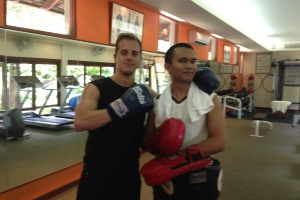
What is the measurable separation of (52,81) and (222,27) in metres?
4.51

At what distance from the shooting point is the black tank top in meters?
1.39

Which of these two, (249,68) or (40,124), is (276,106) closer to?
(249,68)

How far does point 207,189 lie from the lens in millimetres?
1289

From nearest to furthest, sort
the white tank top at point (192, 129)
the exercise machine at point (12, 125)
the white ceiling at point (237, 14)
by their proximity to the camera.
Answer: the white tank top at point (192, 129) < the exercise machine at point (12, 125) < the white ceiling at point (237, 14)

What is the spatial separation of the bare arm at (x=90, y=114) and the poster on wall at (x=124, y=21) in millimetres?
2930

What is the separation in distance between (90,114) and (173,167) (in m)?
0.46

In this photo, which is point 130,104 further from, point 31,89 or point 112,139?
point 31,89

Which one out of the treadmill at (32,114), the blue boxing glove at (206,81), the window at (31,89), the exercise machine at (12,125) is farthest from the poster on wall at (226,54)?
the blue boxing glove at (206,81)

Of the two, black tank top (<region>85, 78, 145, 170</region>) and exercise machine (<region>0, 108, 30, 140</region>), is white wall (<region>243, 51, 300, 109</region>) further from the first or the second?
black tank top (<region>85, 78, 145, 170</region>)

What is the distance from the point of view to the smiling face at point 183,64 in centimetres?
140

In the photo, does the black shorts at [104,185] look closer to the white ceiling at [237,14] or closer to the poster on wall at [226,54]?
the white ceiling at [237,14]

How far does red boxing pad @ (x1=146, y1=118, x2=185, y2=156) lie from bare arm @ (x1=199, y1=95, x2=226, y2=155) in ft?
0.41

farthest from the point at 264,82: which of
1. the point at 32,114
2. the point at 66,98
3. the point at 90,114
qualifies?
the point at 90,114

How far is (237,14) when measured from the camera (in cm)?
629
